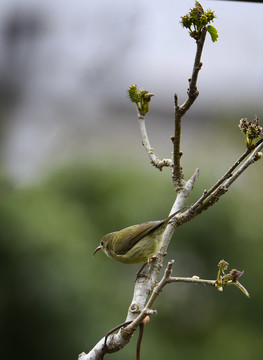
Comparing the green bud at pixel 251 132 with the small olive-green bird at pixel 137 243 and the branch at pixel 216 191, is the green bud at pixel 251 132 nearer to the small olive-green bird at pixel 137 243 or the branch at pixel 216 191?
the branch at pixel 216 191

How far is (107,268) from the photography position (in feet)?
13.2

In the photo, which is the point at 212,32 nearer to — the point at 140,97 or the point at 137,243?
the point at 140,97

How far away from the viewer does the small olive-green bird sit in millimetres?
1971

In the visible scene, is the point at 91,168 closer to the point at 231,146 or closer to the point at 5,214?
the point at 5,214

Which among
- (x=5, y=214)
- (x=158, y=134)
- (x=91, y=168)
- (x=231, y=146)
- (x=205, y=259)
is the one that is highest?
(x=158, y=134)

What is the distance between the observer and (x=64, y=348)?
370 centimetres

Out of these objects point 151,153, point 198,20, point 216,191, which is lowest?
point 216,191

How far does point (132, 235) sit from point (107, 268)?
1910mm

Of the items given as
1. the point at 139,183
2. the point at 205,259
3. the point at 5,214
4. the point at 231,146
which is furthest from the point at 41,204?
the point at 231,146

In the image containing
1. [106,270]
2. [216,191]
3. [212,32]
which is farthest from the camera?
[106,270]

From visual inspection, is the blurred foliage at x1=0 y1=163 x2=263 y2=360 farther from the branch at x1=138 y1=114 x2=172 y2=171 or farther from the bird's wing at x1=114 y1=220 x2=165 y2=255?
the branch at x1=138 y1=114 x2=172 y2=171

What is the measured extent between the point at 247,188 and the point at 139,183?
4.09 ft

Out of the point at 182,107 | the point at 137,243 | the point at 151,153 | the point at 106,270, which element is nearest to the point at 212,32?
the point at 182,107

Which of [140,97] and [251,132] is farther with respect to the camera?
[140,97]
